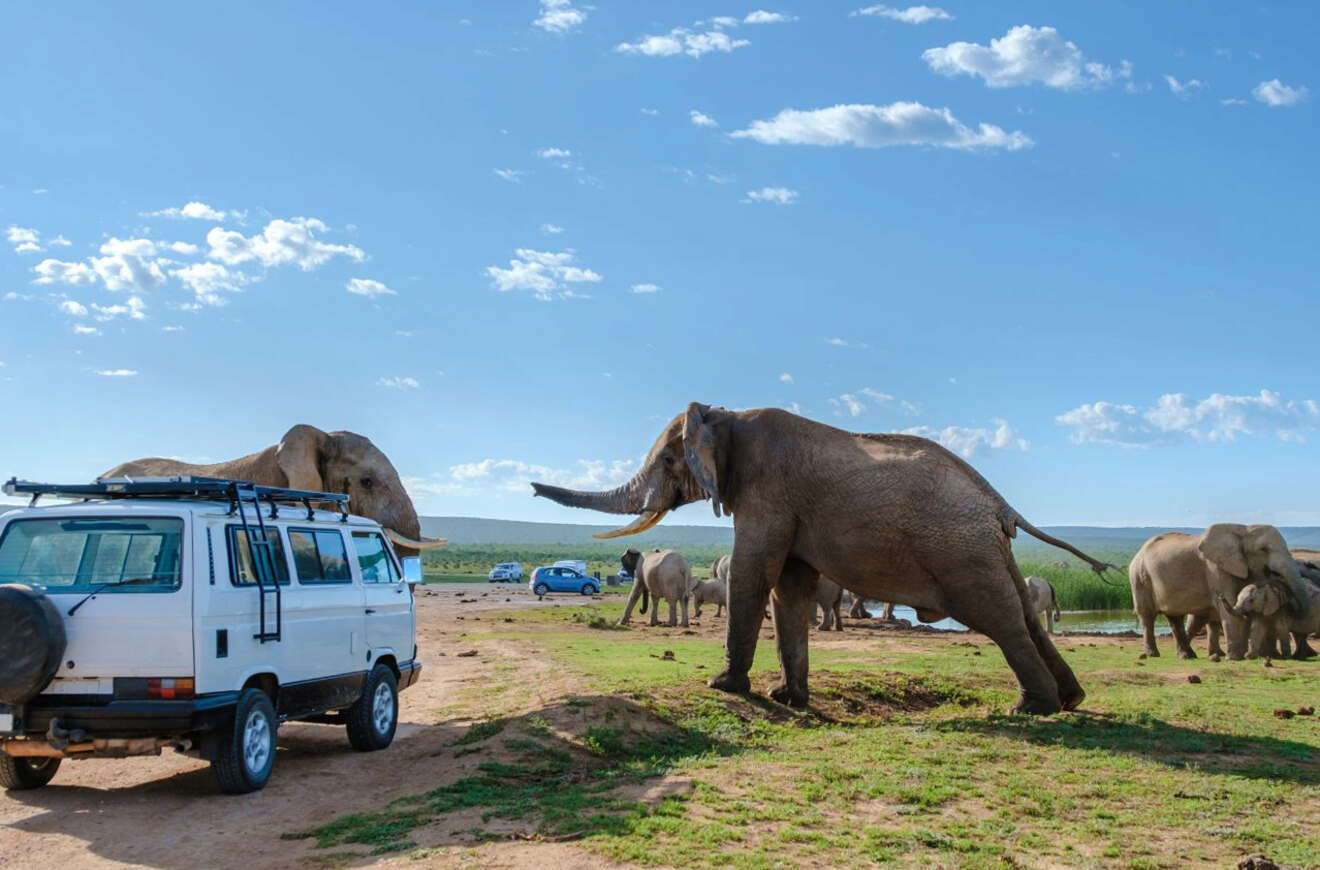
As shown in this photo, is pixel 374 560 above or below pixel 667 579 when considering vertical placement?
above

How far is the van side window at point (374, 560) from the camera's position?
1235 centimetres

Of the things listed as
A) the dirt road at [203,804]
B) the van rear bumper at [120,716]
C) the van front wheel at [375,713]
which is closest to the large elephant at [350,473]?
the dirt road at [203,804]

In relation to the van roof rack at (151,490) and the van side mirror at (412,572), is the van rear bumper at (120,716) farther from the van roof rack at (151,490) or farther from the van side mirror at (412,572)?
the van side mirror at (412,572)

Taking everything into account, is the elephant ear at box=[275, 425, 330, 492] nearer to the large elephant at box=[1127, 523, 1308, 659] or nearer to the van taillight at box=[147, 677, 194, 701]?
the van taillight at box=[147, 677, 194, 701]

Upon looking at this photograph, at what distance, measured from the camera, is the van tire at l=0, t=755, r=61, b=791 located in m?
10.1

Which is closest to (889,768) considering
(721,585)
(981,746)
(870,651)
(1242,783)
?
(981,746)

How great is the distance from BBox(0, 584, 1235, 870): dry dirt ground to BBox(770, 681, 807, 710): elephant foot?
243 centimetres

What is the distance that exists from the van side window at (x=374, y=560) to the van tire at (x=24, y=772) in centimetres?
320

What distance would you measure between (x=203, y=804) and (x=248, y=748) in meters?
0.52

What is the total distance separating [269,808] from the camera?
947 centimetres

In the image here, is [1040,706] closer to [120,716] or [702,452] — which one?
[702,452]

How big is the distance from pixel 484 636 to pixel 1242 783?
1911 centimetres

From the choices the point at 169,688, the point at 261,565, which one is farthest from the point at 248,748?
the point at 261,565

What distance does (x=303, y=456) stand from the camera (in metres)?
15.9
